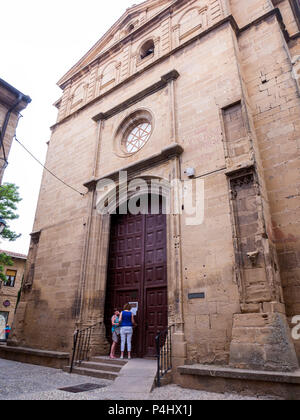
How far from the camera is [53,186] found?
39.5 feet

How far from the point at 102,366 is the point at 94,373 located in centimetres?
27

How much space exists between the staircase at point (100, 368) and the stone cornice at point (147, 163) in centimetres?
538

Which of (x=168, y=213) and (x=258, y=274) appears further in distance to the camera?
(x=168, y=213)

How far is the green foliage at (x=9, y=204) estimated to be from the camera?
49.9 feet

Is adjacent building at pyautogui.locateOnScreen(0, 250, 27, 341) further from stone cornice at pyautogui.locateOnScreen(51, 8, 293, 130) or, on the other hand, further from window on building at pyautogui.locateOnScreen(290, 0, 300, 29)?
window on building at pyautogui.locateOnScreen(290, 0, 300, 29)

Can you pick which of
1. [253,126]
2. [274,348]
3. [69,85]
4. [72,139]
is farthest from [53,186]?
[274,348]

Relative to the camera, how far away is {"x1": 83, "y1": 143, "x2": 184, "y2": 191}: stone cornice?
806 cm

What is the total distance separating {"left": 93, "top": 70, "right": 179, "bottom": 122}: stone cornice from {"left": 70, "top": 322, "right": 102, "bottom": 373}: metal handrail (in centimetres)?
780

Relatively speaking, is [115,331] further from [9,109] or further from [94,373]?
[9,109]

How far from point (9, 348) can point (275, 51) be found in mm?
12573

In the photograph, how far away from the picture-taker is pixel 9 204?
15641mm

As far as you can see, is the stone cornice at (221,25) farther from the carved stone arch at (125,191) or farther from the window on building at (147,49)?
the carved stone arch at (125,191)

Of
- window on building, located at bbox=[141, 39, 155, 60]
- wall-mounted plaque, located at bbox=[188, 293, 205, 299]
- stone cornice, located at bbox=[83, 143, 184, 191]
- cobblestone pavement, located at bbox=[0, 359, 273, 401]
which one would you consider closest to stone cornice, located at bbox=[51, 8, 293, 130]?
window on building, located at bbox=[141, 39, 155, 60]
